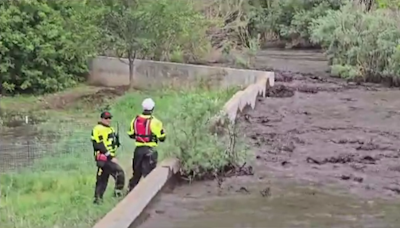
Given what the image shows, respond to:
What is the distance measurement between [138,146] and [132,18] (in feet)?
52.2

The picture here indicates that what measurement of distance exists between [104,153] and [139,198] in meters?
0.77

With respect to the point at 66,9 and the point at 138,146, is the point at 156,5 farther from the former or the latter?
the point at 138,146

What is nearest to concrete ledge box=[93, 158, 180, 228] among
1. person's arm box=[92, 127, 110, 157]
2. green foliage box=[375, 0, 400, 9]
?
person's arm box=[92, 127, 110, 157]

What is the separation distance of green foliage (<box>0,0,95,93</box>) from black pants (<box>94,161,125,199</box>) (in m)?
16.7

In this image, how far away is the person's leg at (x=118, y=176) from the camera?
11.0m

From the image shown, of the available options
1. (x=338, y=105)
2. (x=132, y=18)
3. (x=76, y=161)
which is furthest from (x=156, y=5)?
(x=76, y=161)

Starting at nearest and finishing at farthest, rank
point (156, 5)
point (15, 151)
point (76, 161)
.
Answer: point (76, 161) → point (15, 151) → point (156, 5)

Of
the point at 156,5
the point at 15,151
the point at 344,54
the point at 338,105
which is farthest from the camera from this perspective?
the point at 344,54

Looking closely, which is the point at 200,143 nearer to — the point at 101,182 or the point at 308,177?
the point at 308,177

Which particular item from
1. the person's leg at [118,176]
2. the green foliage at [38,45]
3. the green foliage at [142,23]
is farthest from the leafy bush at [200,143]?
the green foliage at [38,45]

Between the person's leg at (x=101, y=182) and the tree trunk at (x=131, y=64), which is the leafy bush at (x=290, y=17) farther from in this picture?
the person's leg at (x=101, y=182)

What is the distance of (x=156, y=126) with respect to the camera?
11508mm

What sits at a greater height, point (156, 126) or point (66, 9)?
point (66, 9)

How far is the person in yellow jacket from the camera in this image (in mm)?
10898
